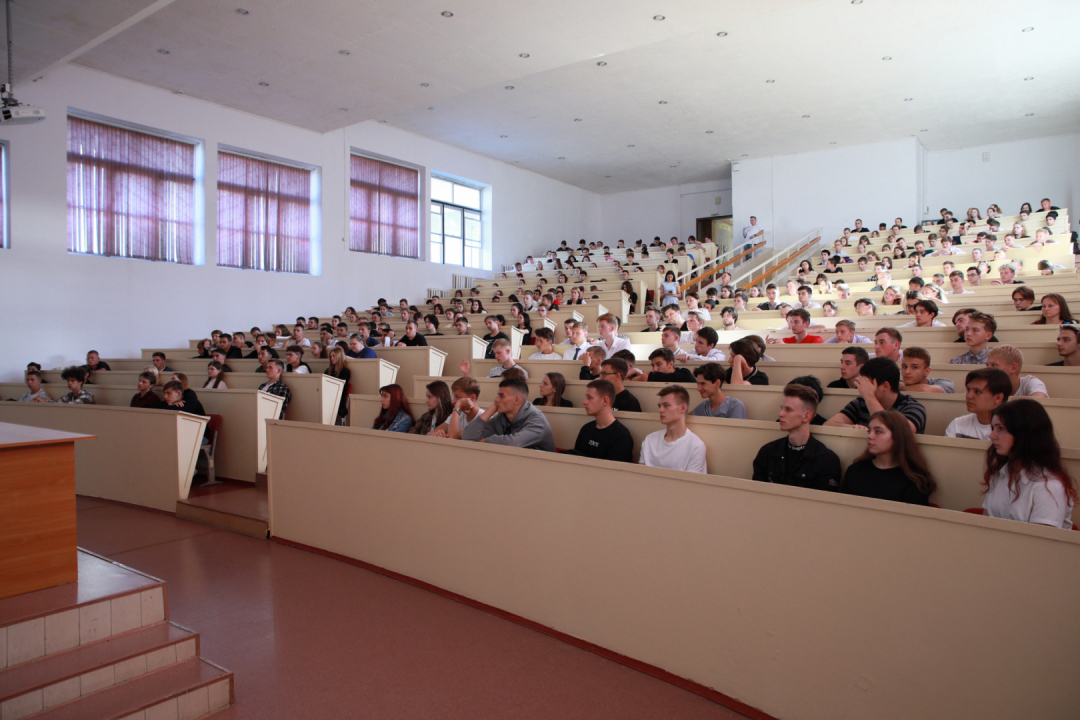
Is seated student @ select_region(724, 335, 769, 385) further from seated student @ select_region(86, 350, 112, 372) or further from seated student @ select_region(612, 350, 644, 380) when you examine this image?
seated student @ select_region(86, 350, 112, 372)

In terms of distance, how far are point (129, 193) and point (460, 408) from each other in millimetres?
7530

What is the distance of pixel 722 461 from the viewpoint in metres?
2.72

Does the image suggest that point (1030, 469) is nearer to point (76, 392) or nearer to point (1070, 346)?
point (1070, 346)

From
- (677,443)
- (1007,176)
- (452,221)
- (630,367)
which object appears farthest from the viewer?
(452,221)

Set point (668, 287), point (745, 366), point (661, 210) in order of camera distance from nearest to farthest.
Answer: point (745, 366)
point (668, 287)
point (661, 210)

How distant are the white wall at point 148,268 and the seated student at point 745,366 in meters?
7.87

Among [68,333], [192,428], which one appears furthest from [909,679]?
[68,333]

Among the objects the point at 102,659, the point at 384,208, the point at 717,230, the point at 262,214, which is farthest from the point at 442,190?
the point at 102,659

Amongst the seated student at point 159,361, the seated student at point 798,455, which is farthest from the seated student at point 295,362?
the seated student at point 798,455

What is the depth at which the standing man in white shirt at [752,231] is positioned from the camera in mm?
13945

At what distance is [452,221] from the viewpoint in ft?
44.4

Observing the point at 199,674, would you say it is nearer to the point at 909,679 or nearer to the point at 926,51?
the point at 909,679

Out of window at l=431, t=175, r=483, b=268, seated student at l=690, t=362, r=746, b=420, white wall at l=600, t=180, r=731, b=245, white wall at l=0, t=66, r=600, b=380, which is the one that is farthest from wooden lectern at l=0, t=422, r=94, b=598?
white wall at l=600, t=180, r=731, b=245

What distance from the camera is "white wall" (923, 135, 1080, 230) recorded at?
41.9 feet
